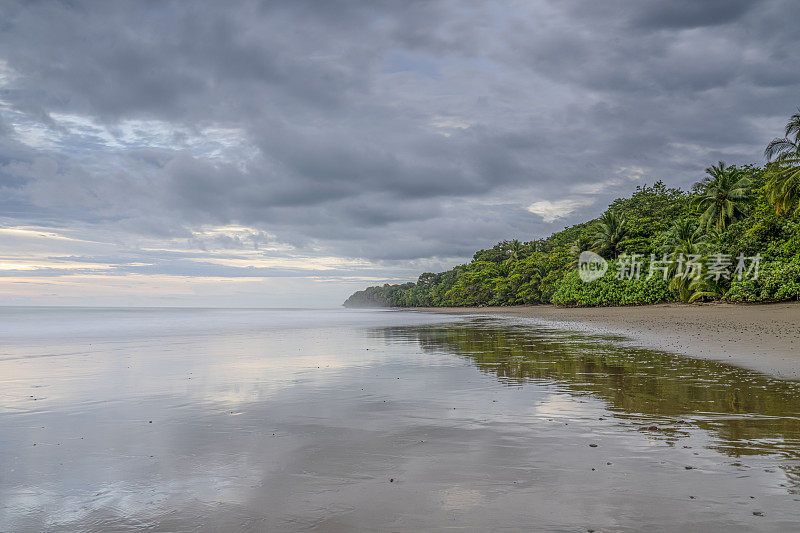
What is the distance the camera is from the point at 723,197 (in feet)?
175

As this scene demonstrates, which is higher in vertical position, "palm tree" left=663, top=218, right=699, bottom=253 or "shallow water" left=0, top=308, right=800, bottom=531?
"palm tree" left=663, top=218, right=699, bottom=253

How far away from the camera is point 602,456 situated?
6234 mm

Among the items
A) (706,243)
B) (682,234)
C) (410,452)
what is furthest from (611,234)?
(410,452)

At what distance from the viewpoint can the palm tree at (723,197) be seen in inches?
2047

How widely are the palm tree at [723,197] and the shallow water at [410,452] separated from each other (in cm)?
4779

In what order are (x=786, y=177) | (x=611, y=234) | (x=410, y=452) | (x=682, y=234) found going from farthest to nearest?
(x=611, y=234) < (x=682, y=234) < (x=786, y=177) < (x=410, y=452)

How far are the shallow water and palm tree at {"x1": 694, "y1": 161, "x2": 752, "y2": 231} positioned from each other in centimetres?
4779

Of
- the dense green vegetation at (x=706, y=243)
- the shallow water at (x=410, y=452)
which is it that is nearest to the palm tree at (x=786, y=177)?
the dense green vegetation at (x=706, y=243)

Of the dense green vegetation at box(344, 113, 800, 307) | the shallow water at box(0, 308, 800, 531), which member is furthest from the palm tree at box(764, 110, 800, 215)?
the shallow water at box(0, 308, 800, 531)

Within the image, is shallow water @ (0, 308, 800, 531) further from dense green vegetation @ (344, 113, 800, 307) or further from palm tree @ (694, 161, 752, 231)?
palm tree @ (694, 161, 752, 231)

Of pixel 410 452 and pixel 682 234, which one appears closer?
pixel 410 452

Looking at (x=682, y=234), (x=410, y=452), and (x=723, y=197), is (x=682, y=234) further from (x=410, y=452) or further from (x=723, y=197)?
(x=410, y=452)

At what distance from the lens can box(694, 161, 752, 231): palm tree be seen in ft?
171

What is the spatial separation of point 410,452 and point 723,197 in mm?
58942
